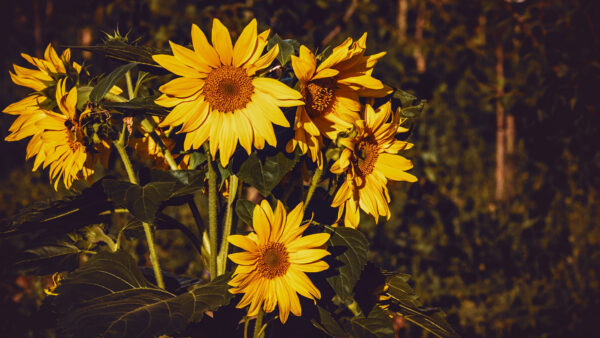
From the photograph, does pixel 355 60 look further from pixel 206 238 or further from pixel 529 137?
pixel 529 137

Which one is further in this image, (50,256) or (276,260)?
(50,256)

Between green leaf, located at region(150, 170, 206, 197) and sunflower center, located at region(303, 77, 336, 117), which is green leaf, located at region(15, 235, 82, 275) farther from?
sunflower center, located at region(303, 77, 336, 117)

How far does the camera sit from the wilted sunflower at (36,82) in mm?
755

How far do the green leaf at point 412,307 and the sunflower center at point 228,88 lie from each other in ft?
1.24

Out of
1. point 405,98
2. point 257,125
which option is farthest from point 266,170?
point 405,98

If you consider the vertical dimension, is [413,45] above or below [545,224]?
above

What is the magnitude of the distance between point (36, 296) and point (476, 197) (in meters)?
2.96

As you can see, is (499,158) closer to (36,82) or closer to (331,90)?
(331,90)

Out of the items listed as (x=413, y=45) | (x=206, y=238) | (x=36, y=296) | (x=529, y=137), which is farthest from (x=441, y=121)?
(x=206, y=238)

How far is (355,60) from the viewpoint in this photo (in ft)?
2.27

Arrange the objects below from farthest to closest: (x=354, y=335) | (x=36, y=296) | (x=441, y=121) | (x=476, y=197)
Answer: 1. (x=441, y=121)
2. (x=476, y=197)
3. (x=36, y=296)
4. (x=354, y=335)

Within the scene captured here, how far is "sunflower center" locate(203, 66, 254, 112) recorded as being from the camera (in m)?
0.68

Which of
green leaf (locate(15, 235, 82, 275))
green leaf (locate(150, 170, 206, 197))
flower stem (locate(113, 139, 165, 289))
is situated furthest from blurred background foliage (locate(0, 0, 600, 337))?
green leaf (locate(150, 170, 206, 197))

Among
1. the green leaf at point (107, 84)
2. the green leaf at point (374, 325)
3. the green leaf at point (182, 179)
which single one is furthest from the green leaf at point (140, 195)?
the green leaf at point (374, 325)
